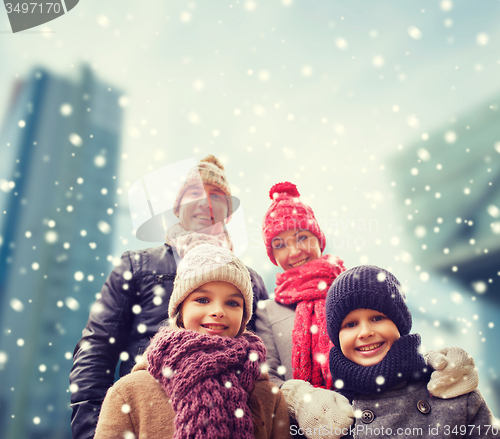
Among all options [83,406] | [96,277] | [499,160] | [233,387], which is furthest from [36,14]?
[499,160]

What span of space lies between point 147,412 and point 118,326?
542mm

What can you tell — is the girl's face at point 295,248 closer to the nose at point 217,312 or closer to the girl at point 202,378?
the girl at point 202,378

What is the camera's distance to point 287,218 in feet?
5.68

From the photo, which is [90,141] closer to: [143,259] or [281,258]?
[143,259]

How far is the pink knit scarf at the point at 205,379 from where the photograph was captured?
87 centimetres

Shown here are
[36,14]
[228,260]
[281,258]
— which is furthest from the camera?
[36,14]

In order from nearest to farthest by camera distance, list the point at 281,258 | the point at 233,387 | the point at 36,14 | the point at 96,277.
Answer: the point at 233,387, the point at 281,258, the point at 36,14, the point at 96,277

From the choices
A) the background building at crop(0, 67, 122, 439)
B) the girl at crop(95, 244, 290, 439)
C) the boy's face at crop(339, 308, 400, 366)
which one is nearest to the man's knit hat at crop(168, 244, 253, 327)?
the girl at crop(95, 244, 290, 439)

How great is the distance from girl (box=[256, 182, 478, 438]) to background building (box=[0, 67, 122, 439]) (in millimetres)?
1618

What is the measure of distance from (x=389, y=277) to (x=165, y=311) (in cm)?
90

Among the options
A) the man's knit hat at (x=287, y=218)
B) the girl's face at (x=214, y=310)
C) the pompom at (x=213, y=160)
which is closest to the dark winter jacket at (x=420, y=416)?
the girl's face at (x=214, y=310)

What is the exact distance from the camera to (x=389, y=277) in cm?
117

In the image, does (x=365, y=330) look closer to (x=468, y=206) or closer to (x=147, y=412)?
(x=147, y=412)

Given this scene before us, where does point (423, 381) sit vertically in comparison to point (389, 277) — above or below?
below
